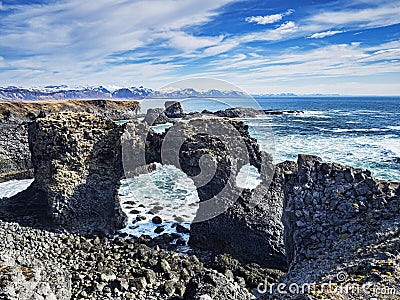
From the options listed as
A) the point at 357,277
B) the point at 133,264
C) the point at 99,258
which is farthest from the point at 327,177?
the point at 99,258

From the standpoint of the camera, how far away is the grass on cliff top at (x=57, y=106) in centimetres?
5956

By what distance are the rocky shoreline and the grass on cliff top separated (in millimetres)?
42105

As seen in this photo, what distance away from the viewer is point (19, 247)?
16578mm

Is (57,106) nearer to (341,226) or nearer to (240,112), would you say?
(240,112)

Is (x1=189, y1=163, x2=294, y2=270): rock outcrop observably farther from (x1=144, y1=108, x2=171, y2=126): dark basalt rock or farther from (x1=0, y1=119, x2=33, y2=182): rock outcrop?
(x1=144, y1=108, x2=171, y2=126): dark basalt rock

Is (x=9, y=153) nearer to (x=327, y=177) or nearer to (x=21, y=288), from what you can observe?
(x=21, y=288)

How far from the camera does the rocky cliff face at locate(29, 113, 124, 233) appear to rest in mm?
20531

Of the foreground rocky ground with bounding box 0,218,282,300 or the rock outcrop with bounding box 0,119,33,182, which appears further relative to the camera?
the rock outcrop with bounding box 0,119,33,182

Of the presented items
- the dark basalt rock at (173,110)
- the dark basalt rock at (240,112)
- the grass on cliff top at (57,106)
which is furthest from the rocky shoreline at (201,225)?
the dark basalt rock at (173,110)

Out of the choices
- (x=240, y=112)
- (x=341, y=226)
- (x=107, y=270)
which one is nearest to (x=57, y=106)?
(x=240, y=112)

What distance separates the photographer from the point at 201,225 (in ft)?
64.2

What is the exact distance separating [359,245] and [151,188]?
74.3 feet

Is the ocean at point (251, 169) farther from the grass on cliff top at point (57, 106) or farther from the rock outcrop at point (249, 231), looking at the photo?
the grass on cliff top at point (57, 106)

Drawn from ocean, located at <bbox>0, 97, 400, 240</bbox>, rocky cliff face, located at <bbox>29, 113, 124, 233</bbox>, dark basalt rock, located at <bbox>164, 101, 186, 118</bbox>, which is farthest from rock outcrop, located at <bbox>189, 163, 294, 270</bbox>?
dark basalt rock, located at <bbox>164, 101, 186, 118</bbox>
